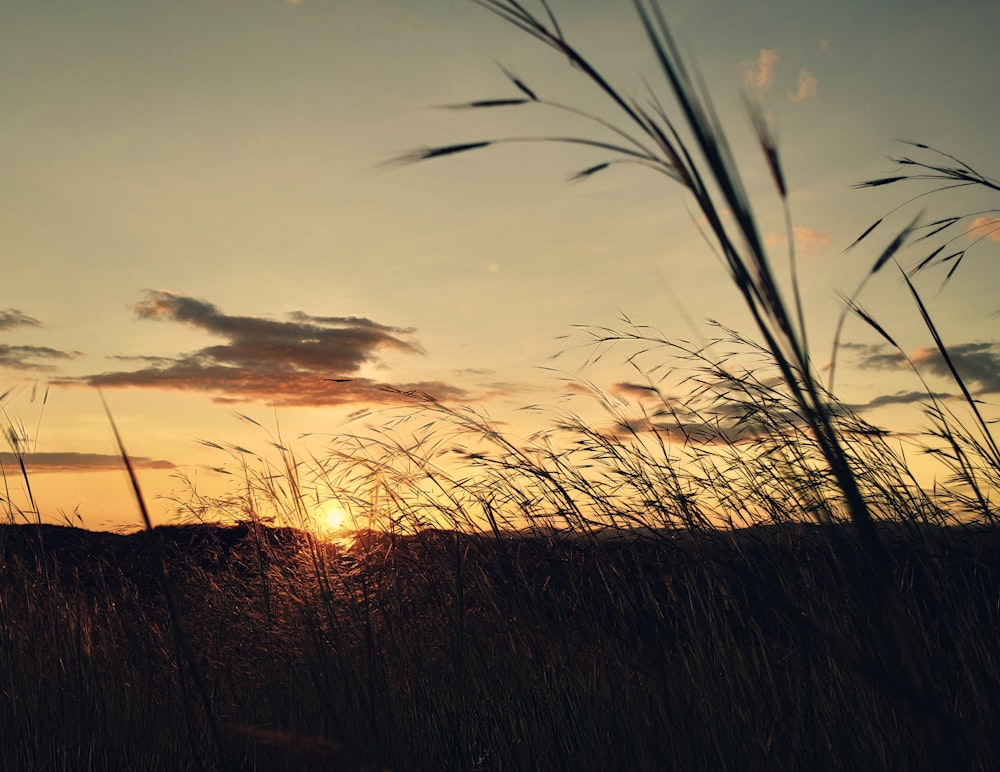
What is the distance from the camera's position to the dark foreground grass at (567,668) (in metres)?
1.56

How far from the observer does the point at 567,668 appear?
7.07ft

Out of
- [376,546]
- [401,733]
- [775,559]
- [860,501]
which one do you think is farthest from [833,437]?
[376,546]

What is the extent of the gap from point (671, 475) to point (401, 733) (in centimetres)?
122

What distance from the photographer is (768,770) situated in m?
1.50

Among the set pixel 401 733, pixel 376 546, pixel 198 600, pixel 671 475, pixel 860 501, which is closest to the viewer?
pixel 860 501

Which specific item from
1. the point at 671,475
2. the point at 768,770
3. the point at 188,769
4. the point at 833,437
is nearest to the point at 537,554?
the point at 671,475

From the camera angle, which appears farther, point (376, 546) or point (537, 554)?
point (376, 546)

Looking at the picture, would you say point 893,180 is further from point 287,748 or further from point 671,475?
point 287,748

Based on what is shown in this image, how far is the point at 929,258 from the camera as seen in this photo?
1.92 metres

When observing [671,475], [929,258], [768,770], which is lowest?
[768,770]

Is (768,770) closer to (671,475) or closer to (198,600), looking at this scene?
(671,475)

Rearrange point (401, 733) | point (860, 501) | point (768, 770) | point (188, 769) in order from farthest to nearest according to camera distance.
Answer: point (188, 769)
point (401, 733)
point (768, 770)
point (860, 501)

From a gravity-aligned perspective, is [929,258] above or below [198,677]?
above

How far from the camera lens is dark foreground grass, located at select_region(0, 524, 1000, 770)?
156 cm
